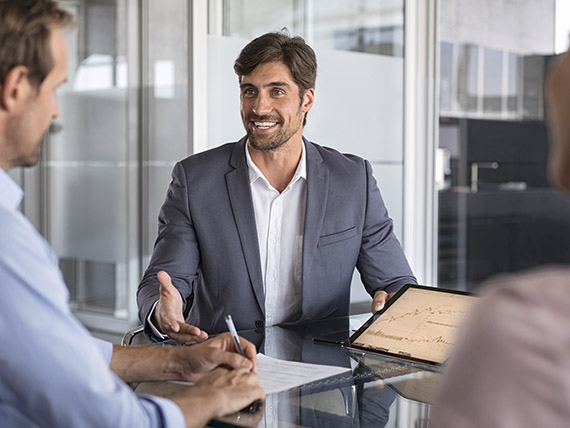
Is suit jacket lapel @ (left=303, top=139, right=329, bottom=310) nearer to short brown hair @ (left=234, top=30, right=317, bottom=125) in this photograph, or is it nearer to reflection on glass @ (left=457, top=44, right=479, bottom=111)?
short brown hair @ (left=234, top=30, right=317, bottom=125)

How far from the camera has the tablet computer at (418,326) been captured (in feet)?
7.34

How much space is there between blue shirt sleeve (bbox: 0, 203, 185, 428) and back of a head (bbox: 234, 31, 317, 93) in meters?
1.85

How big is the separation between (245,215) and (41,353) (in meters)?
1.71

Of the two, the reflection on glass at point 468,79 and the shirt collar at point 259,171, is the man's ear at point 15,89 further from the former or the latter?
the reflection on glass at point 468,79

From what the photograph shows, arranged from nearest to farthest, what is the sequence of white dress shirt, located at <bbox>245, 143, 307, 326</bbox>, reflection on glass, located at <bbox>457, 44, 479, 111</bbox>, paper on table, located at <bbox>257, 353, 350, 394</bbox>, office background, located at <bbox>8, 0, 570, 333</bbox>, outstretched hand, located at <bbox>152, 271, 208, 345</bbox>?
paper on table, located at <bbox>257, 353, 350, 394</bbox> < outstretched hand, located at <bbox>152, 271, 208, 345</bbox> < white dress shirt, located at <bbox>245, 143, 307, 326</bbox> < office background, located at <bbox>8, 0, 570, 333</bbox> < reflection on glass, located at <bbox>457, 44, 479, 111</bbox>

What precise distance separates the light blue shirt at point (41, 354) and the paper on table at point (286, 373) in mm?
556

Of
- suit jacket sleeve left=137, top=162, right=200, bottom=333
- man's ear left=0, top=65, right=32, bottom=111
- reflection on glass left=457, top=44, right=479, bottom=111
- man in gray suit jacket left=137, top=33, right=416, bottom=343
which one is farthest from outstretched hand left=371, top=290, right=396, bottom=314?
reflection on glass left=457, top=44, right=479, bottom=111

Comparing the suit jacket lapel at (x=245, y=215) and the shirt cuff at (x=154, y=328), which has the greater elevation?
the suit jacket lapel at (x=245, y=215)

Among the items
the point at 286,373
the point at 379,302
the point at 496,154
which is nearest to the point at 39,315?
the point at 286,373

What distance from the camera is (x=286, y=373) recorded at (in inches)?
81.4

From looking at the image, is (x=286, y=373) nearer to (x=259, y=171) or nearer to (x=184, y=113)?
(x=259, y=171)

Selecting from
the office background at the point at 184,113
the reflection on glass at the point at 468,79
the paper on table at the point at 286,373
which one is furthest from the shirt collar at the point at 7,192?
the reflection on glass at the point at 468,79

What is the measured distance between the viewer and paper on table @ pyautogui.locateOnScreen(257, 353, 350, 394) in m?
1.95

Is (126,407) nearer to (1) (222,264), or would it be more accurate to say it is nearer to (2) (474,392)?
(2) (474,392)
